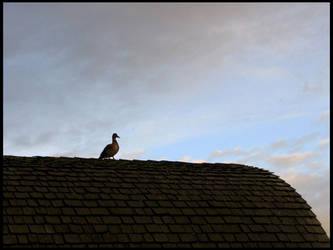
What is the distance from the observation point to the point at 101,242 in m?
13.8

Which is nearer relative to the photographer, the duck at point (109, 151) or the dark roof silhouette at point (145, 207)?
the dark roof silhouette at point (145, 207)

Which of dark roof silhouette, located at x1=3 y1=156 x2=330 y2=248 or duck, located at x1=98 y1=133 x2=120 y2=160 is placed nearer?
dark roof silhouette, located at x1=3 y1=156 x2=330 y2=248

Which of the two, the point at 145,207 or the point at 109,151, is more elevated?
the point at 109,151

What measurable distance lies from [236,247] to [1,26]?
7605 mm

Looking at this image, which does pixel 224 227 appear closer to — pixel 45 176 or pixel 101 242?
pixel 101 242

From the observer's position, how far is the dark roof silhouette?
13875 mm

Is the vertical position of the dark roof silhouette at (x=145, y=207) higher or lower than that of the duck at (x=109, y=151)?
lower

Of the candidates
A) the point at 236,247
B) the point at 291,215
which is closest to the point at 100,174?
the point at 236,247

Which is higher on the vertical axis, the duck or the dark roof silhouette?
the duck

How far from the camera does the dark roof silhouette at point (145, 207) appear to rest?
13.9 metres

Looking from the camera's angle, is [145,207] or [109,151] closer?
[145,207]

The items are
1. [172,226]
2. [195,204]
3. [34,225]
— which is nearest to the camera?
[34,225]

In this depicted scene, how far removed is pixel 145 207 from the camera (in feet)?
49.9

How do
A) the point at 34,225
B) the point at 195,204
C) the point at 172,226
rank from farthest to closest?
the point at 195,204
the point at 172,226
the point at 34,225
